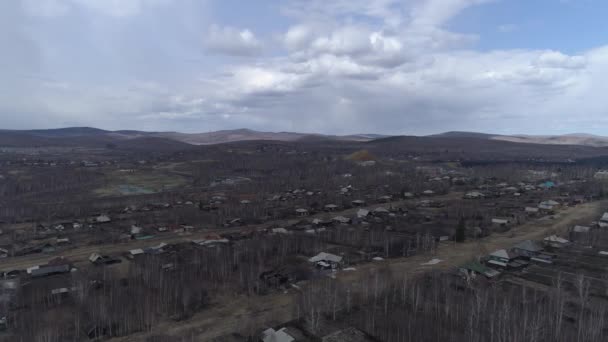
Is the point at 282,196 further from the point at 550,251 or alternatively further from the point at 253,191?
the point at 550,251

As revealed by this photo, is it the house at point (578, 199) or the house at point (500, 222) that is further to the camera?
the house at point (578, 199)

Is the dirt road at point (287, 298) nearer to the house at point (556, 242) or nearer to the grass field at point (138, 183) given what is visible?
the house at point (556, 242)

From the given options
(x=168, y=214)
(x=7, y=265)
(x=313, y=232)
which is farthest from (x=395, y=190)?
(x=7, y=265)

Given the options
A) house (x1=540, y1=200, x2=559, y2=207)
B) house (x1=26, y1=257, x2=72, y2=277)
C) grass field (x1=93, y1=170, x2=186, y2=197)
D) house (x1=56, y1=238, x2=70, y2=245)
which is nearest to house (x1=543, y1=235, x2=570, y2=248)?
house (x1=540, y1=200, x2=559, y2=207)

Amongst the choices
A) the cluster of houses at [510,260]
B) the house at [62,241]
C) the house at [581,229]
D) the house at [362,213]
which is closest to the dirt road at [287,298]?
the house at [581,229]

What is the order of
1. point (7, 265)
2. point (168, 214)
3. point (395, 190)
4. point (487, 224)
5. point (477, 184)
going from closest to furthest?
point (7, 265)
point (487, 224)
point (168, 214)
point (395, 190)
point (477, 184)

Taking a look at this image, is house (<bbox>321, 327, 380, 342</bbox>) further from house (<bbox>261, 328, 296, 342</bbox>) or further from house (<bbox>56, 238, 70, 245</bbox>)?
house (<bbox>56, 238, 70, 245</bbox>)

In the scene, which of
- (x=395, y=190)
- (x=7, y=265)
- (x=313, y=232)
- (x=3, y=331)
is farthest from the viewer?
(x=395, y=190)
